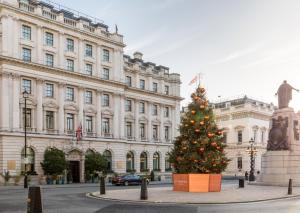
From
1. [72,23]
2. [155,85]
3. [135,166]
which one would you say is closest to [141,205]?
[72,23]

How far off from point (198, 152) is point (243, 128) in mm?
63029

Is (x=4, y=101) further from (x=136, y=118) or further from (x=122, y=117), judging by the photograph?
(x=136, y=118)

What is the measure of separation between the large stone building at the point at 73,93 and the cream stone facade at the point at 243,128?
24742 millimetres

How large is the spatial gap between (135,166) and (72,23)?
886 inches

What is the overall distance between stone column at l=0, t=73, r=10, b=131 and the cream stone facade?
47988 mm

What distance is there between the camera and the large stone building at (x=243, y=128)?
86.4 m

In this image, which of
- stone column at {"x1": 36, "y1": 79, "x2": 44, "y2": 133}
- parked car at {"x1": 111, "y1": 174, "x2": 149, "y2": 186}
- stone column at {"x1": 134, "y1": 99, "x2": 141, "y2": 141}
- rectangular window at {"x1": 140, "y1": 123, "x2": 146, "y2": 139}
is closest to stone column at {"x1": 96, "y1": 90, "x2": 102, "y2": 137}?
stone column at {"x1": 134, "y1": 99, "x2": 141, "y2": 141}

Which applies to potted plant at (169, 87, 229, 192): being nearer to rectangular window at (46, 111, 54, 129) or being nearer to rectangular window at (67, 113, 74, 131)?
rectangular window at (46, 111, 54, 129)

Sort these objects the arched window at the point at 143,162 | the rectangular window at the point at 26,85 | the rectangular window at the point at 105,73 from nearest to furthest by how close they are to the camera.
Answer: the rectangular window at the point at 26,85 < the rectangular window at the point at 105,73 < the arched window at the point at 143,162

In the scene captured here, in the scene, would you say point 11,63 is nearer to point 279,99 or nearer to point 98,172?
point 98,172

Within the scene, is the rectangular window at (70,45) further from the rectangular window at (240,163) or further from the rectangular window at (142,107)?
the rectangular window at (240,163)

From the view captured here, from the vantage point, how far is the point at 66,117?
A: 172 ft

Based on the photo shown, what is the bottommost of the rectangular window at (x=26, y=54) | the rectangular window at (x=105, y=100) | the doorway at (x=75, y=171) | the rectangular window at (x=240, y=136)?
the doorway at (x=75, y=171)

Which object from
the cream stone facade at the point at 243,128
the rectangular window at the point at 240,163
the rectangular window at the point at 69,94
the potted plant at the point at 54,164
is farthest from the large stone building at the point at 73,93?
the cream stone facade at the point at 243,128
